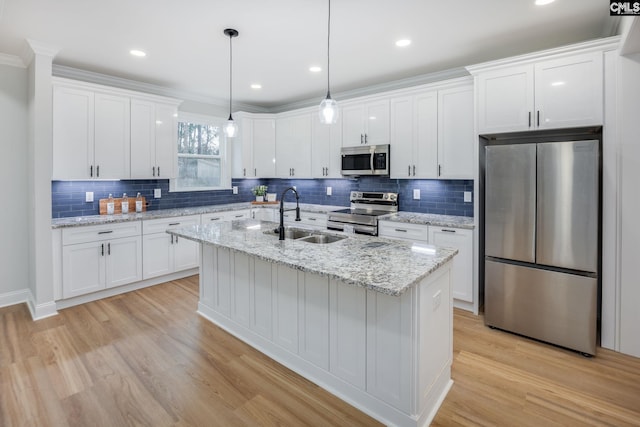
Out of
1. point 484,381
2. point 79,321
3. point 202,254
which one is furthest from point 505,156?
point 79,321

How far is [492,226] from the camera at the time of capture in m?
3.13

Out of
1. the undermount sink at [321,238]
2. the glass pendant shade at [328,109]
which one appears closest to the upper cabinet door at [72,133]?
the undermount sink at [321,238]

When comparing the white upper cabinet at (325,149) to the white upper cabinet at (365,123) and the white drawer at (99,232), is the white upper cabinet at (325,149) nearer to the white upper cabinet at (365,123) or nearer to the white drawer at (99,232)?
the white upper cabinet at (365,123)

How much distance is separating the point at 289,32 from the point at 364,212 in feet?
8.27

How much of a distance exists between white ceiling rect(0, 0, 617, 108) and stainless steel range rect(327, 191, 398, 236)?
1625 millimetres

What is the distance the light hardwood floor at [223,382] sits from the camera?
2012 mm

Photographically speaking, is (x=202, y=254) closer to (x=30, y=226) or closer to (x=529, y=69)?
(x=30, y=226)

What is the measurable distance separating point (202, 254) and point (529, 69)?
3.54m

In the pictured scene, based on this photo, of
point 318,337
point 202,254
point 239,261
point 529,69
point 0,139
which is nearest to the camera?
point 318,337

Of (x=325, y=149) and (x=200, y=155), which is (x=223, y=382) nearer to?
(x=325, y=149)

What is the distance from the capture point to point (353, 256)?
7.00 feet

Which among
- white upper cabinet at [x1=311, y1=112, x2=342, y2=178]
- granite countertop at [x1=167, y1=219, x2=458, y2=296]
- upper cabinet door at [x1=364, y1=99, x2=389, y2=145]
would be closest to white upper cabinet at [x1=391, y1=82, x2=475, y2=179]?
upper cabinet door at [x1=364, y1=99, x2=389, y2=145]

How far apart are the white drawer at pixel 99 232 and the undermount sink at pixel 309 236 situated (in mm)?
2101

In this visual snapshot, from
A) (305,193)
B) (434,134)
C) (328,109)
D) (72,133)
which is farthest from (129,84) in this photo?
(434,134)
